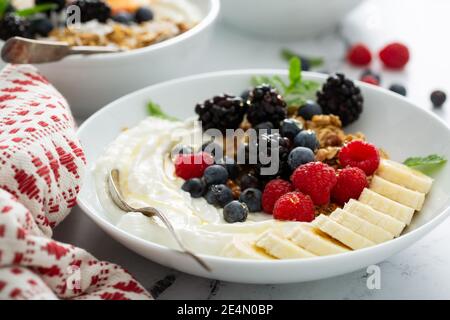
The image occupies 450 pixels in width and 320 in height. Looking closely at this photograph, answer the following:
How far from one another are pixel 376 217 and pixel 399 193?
13 cm

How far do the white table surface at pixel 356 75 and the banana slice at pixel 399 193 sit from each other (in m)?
0.11

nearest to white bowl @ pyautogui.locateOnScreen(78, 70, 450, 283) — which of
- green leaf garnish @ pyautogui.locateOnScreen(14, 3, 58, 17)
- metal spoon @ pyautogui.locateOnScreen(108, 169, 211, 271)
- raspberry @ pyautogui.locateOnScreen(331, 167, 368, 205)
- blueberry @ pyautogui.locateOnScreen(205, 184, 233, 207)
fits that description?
metal spoon @ pyautogui.locateOnScreen(108, 169, 211, 271)

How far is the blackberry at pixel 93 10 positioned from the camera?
2207 millimetres

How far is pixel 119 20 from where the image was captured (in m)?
2.26

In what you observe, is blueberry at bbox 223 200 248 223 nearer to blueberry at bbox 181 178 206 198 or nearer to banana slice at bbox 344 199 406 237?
blueberry at bbox 181 178 206 198

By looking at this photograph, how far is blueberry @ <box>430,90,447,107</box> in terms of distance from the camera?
6.92 ft

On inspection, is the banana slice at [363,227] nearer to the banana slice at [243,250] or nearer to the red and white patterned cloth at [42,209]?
the banana slice at [243,250]

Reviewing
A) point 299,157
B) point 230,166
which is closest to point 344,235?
point 299,157

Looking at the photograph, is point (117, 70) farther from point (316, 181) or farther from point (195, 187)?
point (316, 181)

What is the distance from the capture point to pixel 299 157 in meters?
1.56

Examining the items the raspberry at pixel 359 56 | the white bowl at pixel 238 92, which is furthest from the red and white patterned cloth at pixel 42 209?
the raspberry at pixel 359 56

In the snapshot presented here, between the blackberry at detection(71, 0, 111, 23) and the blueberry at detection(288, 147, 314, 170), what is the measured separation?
0.95 m

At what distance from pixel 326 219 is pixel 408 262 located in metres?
0.24
